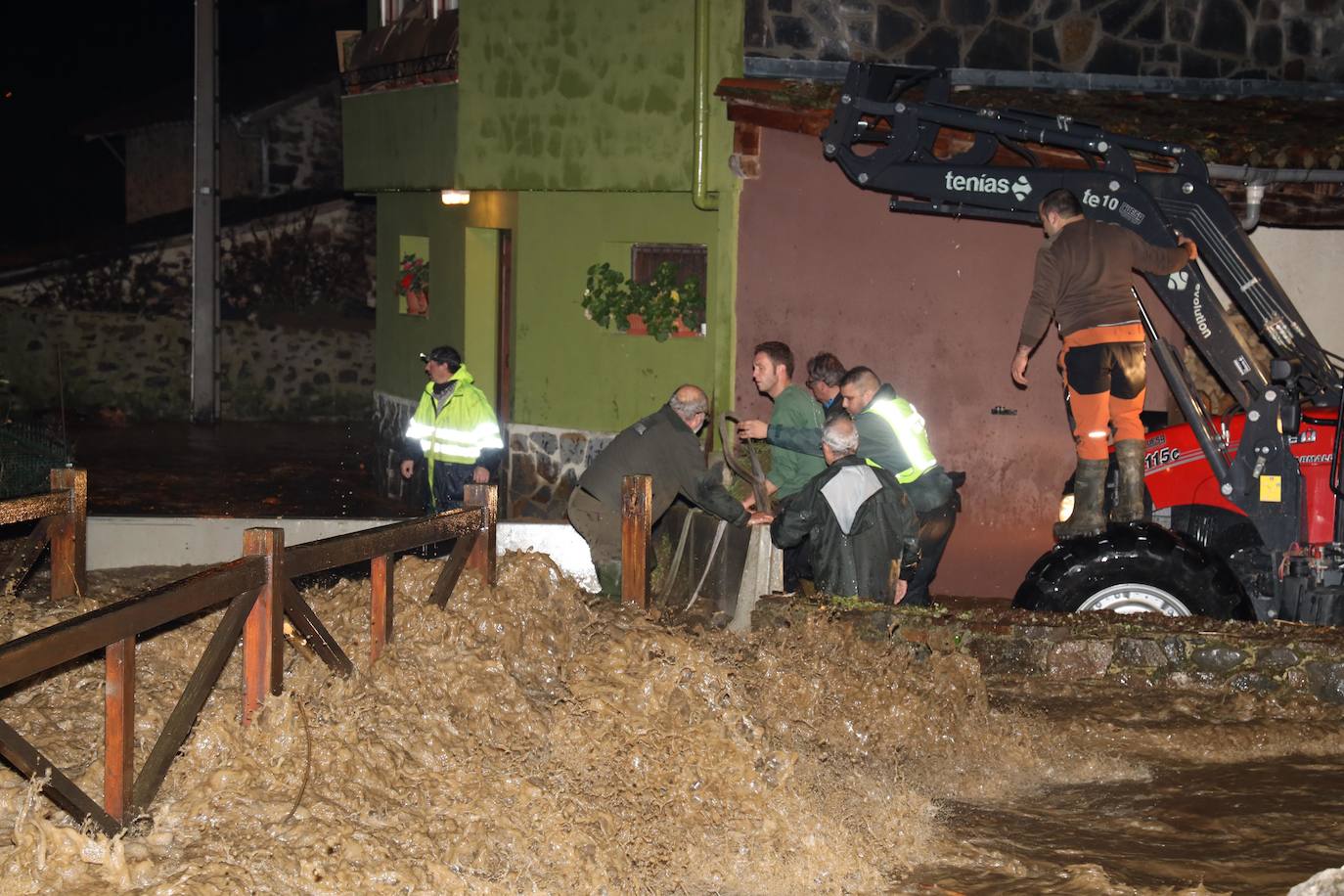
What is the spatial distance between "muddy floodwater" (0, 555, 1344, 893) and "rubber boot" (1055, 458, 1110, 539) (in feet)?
3.47

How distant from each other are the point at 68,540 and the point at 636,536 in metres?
3.21

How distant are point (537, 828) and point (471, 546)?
2.24 metres

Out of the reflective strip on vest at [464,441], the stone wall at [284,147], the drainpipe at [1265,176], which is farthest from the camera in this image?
the stone wall at [284,147]

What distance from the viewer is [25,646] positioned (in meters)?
5.02

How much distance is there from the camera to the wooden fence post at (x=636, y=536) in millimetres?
9383

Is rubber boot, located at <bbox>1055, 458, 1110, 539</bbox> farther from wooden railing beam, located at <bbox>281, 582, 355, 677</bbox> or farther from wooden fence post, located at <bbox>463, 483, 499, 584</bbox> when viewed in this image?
wooden railing beam, located at <bbox>281, 582, 355, 677</bbox>

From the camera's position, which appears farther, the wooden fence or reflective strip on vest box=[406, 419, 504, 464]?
reflective strip on vest box=[406, 419, 504, 464]

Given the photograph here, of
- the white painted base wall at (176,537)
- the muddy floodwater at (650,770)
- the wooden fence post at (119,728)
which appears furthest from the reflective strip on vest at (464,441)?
the wooden fence post at (119,728)

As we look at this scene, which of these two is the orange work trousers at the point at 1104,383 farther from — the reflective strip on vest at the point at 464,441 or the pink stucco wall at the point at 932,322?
the reflective strip on vest at the point at 464,441

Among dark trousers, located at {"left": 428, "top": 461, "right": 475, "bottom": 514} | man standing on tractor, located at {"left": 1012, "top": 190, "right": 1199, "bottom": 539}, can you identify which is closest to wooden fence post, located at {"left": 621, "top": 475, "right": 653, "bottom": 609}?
dark trousers, located at {"left": 428, "top": 461, "right": 475, "bottom": 514}

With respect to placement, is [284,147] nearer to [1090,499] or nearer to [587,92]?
[587,92]

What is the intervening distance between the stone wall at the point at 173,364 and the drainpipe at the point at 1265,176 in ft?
49.9

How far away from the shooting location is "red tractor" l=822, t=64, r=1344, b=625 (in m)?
9.77

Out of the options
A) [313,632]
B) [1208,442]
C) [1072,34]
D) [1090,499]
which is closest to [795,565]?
[1090,499]
